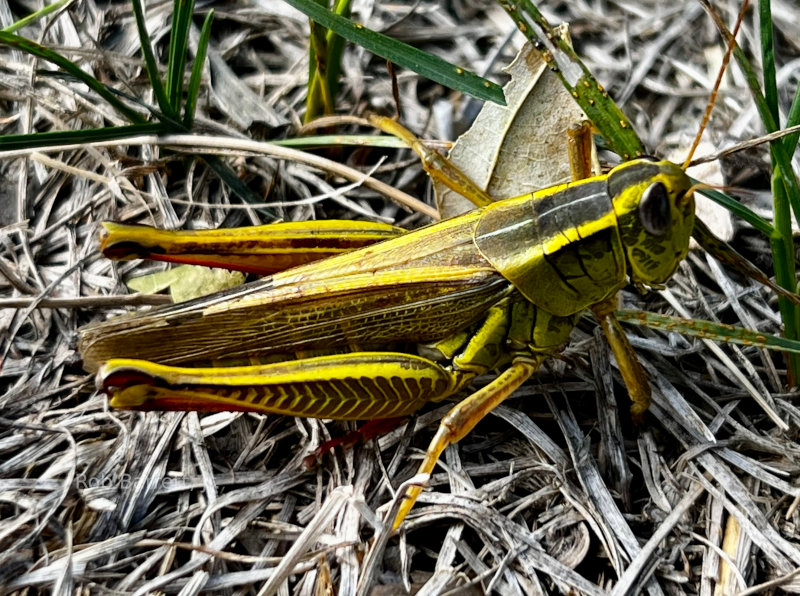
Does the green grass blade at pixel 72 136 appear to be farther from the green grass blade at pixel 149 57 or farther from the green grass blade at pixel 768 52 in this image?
the green grass blade at pixel 768 52

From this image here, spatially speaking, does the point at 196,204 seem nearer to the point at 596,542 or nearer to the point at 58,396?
the point at 58,396

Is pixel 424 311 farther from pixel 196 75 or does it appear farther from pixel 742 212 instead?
pixel 196 75

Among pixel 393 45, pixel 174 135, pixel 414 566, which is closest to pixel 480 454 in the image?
pixel 414 566

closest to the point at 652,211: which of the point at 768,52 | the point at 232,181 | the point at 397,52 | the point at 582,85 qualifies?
the point at 582,85

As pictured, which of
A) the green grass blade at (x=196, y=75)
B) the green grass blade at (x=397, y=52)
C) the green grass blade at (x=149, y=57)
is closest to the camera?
the green grass blade at (x=397, y=52)

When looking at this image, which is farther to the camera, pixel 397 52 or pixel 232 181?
pixel 232 181

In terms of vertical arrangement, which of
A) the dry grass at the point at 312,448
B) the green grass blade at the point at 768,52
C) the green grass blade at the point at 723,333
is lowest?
the dry grass at the point at 312,448

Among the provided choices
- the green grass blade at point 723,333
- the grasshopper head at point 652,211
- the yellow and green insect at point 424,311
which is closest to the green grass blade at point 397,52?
the yellow and green insect at point 424,311

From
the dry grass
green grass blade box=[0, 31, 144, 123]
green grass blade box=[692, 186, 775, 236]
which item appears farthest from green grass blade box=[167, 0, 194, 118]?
green grass blade box=[692, 186, 775, 236]
